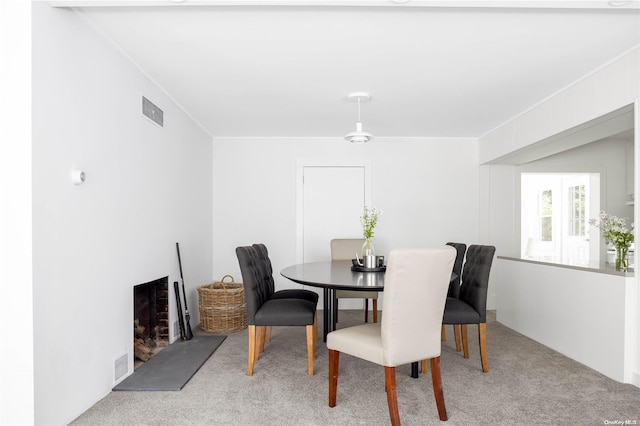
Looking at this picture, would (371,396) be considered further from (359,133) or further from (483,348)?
(359,133)

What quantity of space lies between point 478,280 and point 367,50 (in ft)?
6.21

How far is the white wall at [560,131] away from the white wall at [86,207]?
3.46 meters

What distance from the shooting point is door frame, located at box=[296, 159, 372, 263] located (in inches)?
214

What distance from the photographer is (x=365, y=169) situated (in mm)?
5473

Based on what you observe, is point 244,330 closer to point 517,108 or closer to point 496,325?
point 496,325

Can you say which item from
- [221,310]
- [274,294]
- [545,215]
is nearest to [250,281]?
[274,294]

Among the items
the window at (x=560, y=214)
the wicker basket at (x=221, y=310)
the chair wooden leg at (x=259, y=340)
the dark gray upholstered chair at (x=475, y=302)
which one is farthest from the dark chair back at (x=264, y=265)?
the window at (x=560, y=214)

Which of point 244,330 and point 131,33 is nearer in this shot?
point 131,33

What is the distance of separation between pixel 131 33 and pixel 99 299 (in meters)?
1.65

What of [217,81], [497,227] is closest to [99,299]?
[217,81]

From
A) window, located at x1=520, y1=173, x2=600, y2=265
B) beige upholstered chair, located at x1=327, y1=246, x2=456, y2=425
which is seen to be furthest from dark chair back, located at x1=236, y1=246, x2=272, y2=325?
window, located at x1=520, y1=173, x2=600, y2=265

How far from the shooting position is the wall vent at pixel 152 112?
3.22 meters

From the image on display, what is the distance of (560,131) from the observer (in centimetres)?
354
